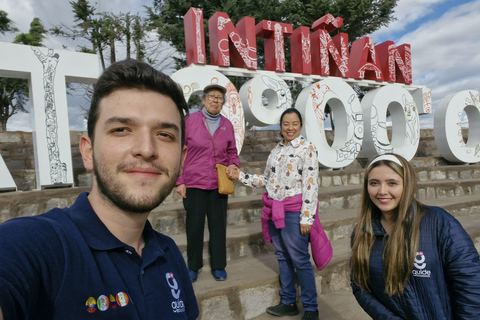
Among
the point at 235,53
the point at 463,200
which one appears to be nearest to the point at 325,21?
the point at 235,53

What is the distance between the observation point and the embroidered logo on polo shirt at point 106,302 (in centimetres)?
64

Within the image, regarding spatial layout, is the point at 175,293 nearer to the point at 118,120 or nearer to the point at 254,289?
the point at 118,120

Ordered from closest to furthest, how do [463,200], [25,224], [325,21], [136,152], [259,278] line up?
1. [25,224]
2. [136,152]
3. [259,278]
4. [463,200]
5. [325,21]

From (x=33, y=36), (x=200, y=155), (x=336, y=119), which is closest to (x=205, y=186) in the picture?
(x=200, y=155)

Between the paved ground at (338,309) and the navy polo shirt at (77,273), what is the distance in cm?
213

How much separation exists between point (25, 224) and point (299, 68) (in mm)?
6487

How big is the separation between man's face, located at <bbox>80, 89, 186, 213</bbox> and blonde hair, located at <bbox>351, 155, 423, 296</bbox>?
1.19 metres

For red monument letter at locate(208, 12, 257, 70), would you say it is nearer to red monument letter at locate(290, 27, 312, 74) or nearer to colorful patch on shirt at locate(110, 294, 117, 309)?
red monument letter at locate(290, 27, 312, 74)

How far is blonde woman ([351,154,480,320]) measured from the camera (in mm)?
1364

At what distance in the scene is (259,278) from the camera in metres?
2.74

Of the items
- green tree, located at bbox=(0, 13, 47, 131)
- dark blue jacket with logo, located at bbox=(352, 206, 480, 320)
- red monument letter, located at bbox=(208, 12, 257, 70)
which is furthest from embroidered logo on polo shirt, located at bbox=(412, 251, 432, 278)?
green tree, located at bbox=(0, 13, 47, 131)

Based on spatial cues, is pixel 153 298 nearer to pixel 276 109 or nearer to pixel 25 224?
pixel 25 224

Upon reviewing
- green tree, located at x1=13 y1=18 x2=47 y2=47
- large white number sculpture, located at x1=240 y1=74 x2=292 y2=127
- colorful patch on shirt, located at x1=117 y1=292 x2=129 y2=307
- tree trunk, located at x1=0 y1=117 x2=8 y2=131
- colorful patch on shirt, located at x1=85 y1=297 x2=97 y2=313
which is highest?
green tree, located at x1=13 y1=18 x2=47 y2=47

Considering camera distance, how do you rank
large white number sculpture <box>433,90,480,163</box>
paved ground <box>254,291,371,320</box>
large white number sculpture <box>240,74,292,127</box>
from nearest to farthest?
1. paved ground <box>254,291,371,320</box>
2. large white number sculpture <box>240,74,292,127</box>
3. large white number sculpture <box>433,90,480,163</box>
